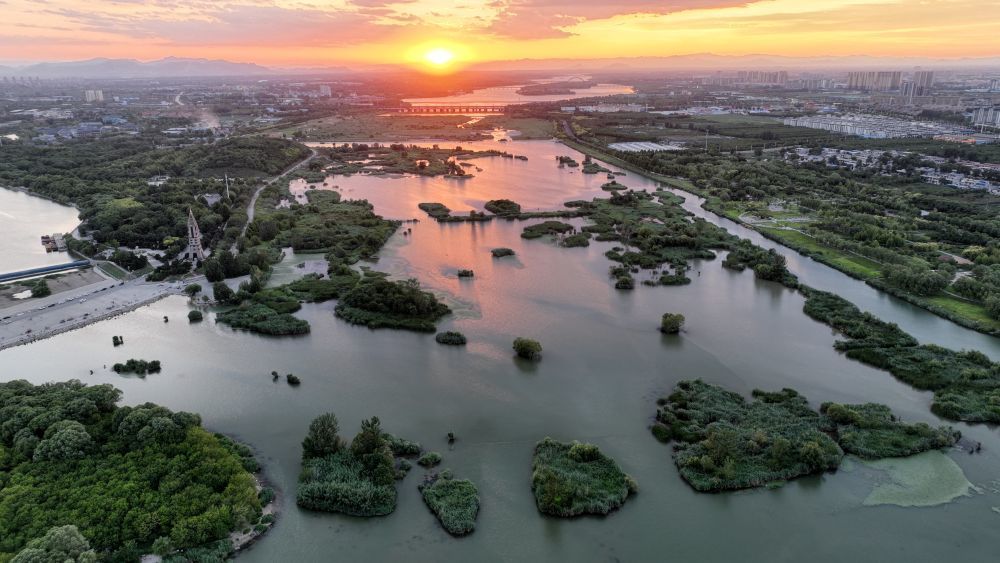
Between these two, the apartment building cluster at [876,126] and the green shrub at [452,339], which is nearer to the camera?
the green shrub at [452,339]

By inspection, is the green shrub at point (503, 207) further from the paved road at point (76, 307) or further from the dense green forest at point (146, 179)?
the paved road at point (76, 307)

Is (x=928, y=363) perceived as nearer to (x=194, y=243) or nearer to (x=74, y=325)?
(x=74, y=325)

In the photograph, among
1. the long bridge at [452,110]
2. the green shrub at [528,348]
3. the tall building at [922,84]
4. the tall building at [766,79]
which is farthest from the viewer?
the tall building at [766,79]

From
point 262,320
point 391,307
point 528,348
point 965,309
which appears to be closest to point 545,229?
point 391,307

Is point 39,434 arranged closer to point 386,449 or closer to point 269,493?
point 269,493

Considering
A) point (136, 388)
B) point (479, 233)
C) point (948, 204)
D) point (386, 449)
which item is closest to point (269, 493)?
point (386, 449)

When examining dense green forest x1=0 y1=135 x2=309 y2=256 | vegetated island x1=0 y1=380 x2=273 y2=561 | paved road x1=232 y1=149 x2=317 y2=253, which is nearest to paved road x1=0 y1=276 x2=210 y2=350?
dense green forest x1=0 y1=135 x2=309 y2=256

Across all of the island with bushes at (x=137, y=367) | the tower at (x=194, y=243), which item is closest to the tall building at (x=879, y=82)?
the tower at (x=194, y=243)
